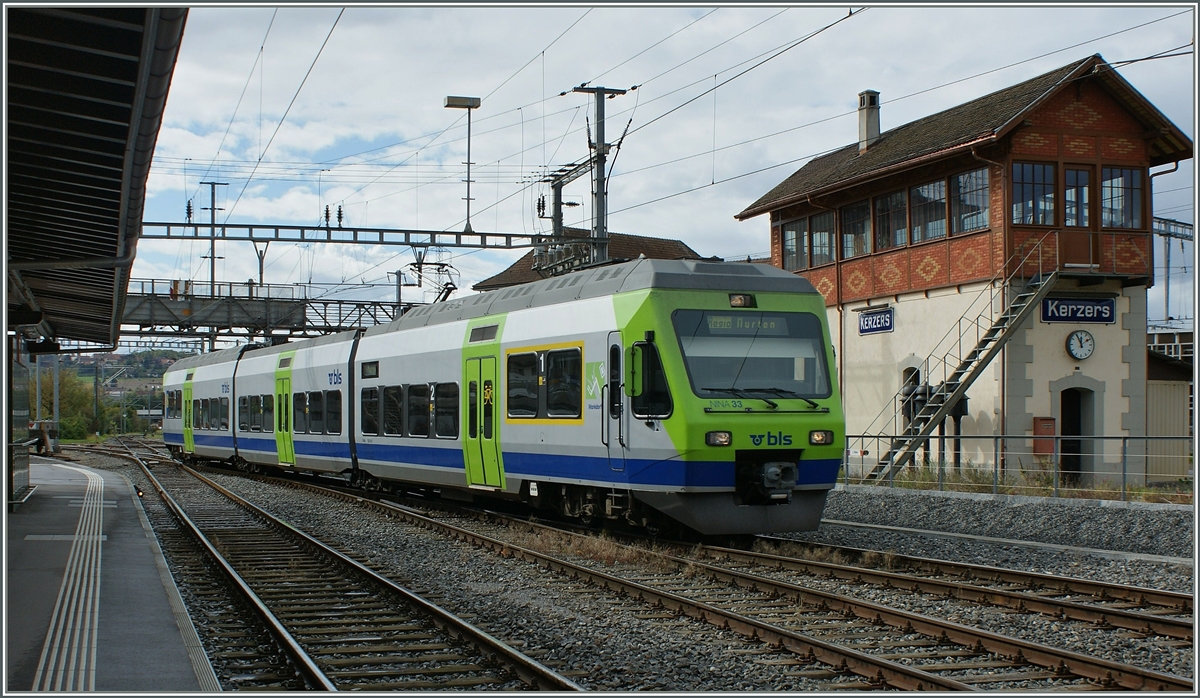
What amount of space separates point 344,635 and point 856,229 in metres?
19.9

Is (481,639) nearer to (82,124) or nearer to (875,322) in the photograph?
(82,124)

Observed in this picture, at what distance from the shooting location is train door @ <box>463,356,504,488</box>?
596 inches

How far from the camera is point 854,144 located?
29359mm

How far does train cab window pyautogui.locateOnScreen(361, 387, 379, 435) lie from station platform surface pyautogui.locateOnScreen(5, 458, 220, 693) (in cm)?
462

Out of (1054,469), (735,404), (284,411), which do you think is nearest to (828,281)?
(1054,469)

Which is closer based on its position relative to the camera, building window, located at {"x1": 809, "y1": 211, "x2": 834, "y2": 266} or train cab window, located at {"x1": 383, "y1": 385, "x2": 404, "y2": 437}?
train cab window, located at {"x1": 383, "y1": 385, "x2": 404, "y2": 437}

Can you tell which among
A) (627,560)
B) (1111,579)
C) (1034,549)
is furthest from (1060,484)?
(627,560)

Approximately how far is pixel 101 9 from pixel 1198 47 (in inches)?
260

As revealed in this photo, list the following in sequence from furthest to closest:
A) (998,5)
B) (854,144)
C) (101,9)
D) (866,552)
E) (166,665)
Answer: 1. (854,144)
2. (866,552)
3. (998,5)
4. (166,665)
5. (101,9)

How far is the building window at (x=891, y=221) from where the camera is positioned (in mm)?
24547

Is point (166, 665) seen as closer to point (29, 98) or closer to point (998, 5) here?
point (29, 98)

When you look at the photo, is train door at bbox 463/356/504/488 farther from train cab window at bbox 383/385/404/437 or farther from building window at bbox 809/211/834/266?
building window at bbox 809/211/834/266

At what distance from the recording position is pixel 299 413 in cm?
2425

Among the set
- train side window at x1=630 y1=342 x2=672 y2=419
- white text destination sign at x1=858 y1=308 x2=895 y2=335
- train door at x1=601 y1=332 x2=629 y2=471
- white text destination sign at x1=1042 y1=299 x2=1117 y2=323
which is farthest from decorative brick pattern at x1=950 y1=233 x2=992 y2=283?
train side window at x1=630 y1=342 x2=672 y2=419
